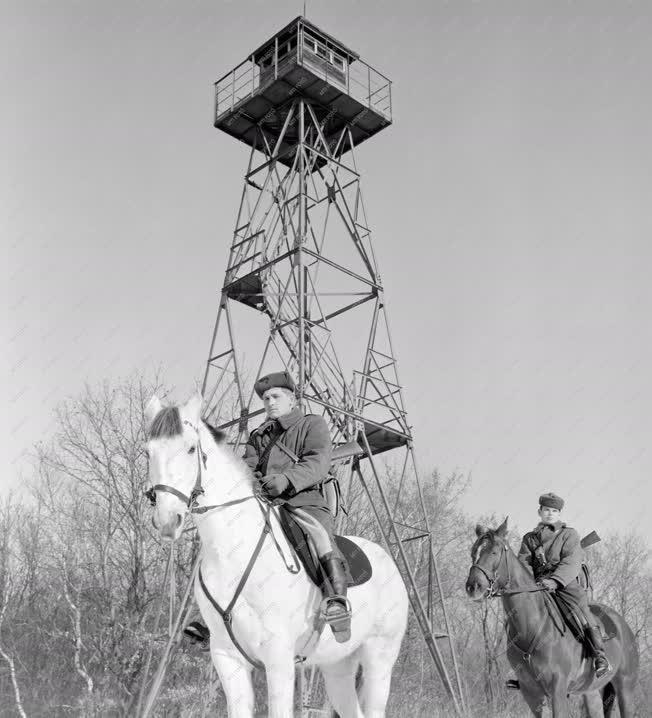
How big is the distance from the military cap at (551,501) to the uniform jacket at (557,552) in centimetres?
28

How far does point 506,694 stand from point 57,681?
63.6 ft

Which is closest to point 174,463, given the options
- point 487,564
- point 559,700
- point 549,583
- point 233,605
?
point 233,605

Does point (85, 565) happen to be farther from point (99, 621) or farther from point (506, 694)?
point (506, 694)

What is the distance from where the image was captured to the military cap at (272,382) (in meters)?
6.69

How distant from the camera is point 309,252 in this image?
693 inches

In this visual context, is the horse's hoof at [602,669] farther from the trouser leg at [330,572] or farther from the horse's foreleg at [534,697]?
the trouser leg at [330,572]

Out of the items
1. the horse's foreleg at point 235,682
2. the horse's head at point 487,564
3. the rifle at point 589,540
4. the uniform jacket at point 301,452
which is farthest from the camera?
the rifle at point 589,540

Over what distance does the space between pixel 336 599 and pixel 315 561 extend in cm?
34

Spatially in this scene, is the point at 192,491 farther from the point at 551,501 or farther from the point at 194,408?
the point at 551,501

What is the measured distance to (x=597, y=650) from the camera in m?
10.4

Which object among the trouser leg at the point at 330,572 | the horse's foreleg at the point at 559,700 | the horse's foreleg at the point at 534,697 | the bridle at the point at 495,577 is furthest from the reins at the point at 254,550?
the horse's foreleg at the point at 534,697

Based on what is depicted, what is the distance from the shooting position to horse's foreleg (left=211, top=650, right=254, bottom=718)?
18.0 feet

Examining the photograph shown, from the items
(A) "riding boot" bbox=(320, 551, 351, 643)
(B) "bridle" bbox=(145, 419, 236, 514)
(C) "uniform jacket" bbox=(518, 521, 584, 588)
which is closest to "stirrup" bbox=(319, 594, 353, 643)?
(A) "riding boot" bbox=(320, 551, 351, 643)

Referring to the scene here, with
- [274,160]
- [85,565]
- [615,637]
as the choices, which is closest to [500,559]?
[615,637]
